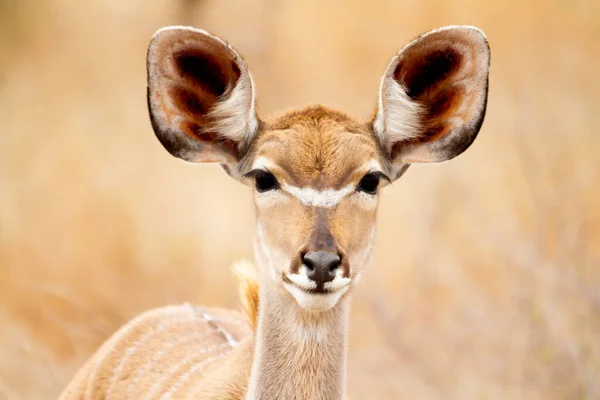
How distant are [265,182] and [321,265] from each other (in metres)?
0.45

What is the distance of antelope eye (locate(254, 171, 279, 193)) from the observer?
3265 millimetres

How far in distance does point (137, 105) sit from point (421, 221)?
2.77 meters

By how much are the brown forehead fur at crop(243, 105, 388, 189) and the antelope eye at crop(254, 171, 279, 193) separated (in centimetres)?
5

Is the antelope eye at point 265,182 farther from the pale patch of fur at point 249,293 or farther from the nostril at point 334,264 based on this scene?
the pale patch of fur at point 249,293

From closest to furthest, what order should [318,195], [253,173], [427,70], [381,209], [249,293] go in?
[318,195], [253,173], [427,70], [249,293], [381,209]

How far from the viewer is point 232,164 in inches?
139

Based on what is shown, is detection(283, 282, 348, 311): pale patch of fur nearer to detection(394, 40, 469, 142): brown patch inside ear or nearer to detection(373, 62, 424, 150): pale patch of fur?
detection(373, 62, 424, 150): pale patch of fur

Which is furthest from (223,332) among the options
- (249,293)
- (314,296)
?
(314,296)

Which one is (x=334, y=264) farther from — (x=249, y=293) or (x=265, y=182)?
(x=249, y=293)

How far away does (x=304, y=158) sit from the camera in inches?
127

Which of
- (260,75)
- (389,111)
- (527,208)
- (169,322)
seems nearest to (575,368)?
(527,208)

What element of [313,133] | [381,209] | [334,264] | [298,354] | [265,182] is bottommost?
[298,354]

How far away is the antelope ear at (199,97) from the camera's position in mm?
3342

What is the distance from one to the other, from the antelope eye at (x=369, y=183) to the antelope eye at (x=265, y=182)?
0.26 meters
